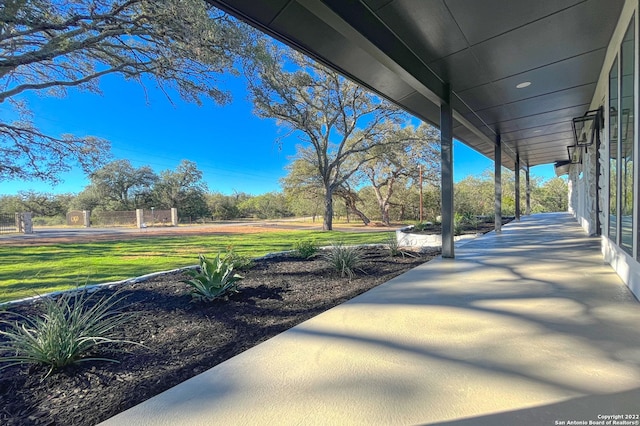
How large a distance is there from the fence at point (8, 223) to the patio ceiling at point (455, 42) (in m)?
27.5

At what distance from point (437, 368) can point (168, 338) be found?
193cm

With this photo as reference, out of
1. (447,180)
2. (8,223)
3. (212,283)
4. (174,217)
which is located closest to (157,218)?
(174,217)

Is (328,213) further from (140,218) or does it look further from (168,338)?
(140,218)

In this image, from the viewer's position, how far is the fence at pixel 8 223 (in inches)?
784

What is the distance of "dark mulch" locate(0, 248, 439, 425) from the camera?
4.69 ft

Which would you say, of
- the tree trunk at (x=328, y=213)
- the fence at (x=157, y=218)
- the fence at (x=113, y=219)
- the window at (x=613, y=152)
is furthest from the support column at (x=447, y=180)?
the fence at (x=113, y=219)

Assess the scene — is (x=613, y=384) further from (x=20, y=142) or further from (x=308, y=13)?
(x=20, y=142)

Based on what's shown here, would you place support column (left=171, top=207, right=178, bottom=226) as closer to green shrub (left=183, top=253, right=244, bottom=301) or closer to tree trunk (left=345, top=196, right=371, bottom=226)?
tree trunk (left=345, top=196, right=371, bottom=226)

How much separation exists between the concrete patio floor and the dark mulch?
0.18 metres

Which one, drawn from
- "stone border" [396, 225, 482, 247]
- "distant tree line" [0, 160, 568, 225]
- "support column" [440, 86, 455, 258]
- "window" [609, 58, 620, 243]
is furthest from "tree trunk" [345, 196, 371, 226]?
"window" [609, 58, 620, 243]

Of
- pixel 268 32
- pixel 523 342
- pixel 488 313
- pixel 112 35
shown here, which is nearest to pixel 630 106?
pixel 488 313

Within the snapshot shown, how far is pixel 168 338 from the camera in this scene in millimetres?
2154

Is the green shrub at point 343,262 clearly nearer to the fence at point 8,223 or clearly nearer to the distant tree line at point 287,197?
the distant tree line at point 287,197

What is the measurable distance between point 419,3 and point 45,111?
12.3 metres
